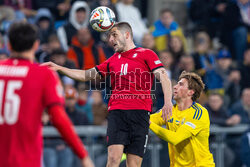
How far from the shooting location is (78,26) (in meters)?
13.0

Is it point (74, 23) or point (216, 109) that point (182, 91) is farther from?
point (74, 23)

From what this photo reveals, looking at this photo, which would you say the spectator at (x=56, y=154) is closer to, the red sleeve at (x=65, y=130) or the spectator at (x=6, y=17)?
the spectator at (x=6, y=17)

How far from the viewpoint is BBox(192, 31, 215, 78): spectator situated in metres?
13.1

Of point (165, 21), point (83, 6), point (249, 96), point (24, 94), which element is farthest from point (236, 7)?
point (24, 94)

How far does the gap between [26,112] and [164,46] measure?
9.26m

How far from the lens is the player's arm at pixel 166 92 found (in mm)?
6594

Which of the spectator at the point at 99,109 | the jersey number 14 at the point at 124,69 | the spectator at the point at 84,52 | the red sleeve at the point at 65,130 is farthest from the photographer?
the spectator at the point at 84,52

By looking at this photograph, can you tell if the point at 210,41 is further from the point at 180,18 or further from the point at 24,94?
the point at 24,94

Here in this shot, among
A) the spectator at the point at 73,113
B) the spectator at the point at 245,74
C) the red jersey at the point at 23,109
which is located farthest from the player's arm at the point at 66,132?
the spectator at the point at 245,74

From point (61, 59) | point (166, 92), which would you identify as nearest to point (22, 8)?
point (61, 59)

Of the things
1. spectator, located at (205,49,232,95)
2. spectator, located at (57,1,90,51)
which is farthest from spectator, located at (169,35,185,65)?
spectator, located at (57,1,90,51)

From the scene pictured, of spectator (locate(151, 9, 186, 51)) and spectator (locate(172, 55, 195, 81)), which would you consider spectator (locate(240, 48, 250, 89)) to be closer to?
spectator (locate(172, 55, 195, 81))

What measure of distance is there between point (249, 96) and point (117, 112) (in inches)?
239

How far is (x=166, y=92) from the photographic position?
6801 mm
